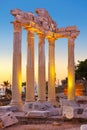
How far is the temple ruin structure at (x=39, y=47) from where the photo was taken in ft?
114

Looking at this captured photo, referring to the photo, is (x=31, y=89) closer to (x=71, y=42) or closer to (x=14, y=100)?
(x=14, y=100)

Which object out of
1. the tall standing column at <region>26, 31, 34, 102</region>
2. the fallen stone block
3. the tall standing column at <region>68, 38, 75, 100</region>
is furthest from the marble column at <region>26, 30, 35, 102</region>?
the fallen stone block

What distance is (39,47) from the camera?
4097 centimetres

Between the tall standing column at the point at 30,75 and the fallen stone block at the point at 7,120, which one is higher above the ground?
the tall standing column at the point at 30,75

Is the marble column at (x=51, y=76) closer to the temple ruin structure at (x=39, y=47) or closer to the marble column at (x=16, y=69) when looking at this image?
the temple ruin structure at (x=39, y=47)

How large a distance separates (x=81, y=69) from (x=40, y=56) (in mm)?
48067

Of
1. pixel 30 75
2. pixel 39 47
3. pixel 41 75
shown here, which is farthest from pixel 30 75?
pixel 39 47

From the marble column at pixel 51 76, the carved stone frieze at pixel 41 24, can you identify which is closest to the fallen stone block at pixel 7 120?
the carved stone frieze at pixel 41 24

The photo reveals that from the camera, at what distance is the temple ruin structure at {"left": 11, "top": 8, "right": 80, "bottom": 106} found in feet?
114

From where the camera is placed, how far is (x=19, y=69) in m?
34.7

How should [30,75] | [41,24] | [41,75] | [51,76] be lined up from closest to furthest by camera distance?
[30,75], [41,75], [41,24], [51,76]

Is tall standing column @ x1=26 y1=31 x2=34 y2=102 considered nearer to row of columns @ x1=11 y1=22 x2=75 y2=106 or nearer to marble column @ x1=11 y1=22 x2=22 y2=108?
Answer: row of columns @ x1=11 y1=22 x2=75 y2=106

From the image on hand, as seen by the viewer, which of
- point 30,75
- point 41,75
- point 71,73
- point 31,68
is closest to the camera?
point 31,68

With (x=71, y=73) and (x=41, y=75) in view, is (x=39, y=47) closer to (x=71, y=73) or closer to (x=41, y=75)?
(x=41, y=75)
